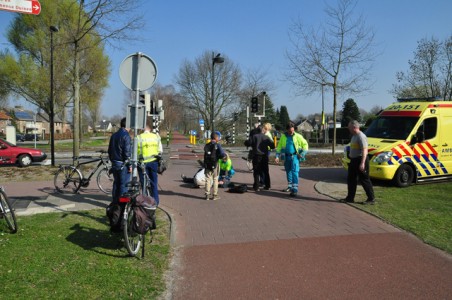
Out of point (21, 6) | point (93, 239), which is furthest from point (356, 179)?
point (21, 6)

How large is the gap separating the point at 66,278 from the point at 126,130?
296cm

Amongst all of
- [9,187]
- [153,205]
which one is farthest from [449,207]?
[9,187]

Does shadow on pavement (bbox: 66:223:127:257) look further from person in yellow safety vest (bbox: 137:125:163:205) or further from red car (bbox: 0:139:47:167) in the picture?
red car (bbox: 0:139:47:167)

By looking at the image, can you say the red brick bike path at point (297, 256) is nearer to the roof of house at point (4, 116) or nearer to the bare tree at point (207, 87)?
the bare tree at point (207, 87)

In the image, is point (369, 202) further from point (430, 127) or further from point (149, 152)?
point (149, 152)

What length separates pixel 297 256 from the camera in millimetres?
4617

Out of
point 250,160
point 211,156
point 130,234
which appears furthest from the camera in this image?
point 250,160

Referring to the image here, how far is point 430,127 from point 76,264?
9.67m

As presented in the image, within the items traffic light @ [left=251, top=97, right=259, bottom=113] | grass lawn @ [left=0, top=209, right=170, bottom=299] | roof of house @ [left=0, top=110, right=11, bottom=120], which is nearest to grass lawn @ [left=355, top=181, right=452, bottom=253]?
grass lawn @ [left=0, top=209, right=170, bottom=299]

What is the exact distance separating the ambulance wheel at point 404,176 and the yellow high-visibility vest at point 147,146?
21.3ft

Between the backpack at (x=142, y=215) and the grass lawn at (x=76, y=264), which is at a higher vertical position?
the backpack at (x=142, y=215)

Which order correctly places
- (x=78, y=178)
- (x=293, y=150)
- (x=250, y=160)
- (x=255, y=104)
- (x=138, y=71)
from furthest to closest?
(x=255, y=104)
(x=250, y=160)
(x=78, y=178)
(x=293, y=150)
(x=138, y=71)

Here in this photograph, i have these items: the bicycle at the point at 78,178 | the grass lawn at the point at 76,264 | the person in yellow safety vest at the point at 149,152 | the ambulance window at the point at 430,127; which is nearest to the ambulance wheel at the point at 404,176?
the ambulance window at the point at 430,127

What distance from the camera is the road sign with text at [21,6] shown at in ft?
13.9
